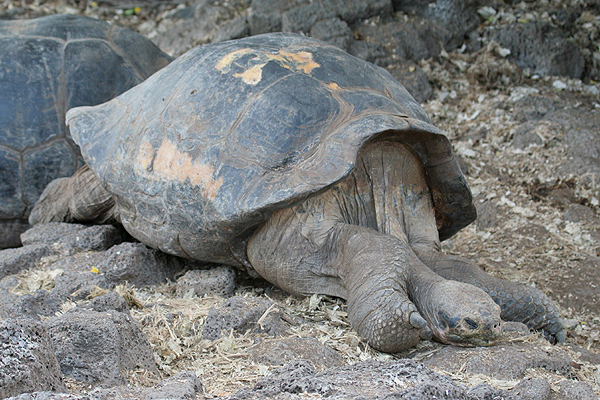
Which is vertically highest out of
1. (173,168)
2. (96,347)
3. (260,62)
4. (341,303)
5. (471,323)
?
(260,62)

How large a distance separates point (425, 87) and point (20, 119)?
10.8ft

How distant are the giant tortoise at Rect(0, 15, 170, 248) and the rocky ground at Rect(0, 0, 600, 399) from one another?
0.66 m

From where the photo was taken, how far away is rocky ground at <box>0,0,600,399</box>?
1.55 m

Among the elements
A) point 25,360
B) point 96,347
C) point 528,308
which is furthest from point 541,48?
point 25,360

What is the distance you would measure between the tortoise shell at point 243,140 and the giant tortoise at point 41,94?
0.85 m

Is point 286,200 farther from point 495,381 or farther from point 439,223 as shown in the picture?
point 439,223

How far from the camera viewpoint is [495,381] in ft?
6.01

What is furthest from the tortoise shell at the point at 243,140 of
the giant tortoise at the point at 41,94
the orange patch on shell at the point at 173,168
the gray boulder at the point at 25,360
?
the gray boulder at the point at 25,360

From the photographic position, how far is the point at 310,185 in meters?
2.32

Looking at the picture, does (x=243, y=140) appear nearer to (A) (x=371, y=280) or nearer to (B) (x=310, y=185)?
(B) (x=310, y=185)

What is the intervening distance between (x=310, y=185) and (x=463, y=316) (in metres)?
0.74

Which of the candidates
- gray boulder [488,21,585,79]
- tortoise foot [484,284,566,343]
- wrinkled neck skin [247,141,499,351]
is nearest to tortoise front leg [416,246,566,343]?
tortoise foot [484,284,566,343]

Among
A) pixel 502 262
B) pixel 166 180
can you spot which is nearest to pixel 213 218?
pixel 166 180

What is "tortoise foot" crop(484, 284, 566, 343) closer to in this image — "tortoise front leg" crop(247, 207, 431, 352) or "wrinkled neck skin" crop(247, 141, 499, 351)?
"wrinkled neck skin" crop(247, 141, 499, 351)
